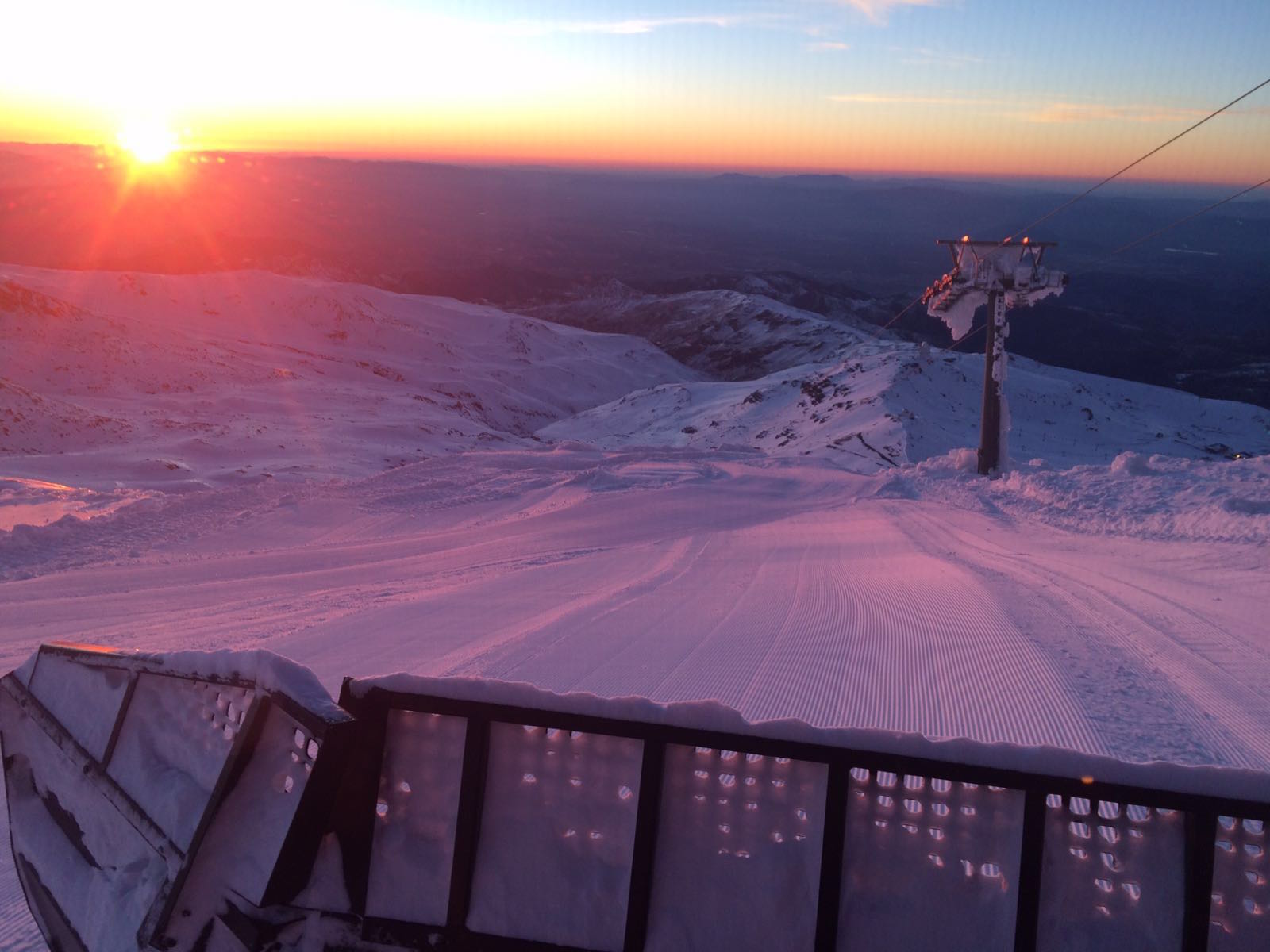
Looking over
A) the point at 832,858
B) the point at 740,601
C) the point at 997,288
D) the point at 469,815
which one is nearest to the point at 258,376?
the point at 997,288

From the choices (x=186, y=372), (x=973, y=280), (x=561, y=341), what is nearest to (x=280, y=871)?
(x=973, y=280)

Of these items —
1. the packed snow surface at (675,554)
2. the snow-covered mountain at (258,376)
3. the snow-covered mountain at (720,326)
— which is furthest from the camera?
the snow-covered mountain at (720,326)

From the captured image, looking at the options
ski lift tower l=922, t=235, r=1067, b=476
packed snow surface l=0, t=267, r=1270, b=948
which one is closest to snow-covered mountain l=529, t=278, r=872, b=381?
packed snow surface l=0, t=267, r=1270, b=948

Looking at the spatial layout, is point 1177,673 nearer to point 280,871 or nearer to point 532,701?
point 532,701

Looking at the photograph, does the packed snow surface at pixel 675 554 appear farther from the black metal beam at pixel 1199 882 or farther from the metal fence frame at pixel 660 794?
the black metal beam at pixel 1199 882

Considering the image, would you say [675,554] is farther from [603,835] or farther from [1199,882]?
[1199,882]

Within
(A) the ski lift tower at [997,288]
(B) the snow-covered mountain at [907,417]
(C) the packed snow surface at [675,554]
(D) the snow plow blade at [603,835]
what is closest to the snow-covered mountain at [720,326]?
(B) the snow-covered mountain at [907,417]

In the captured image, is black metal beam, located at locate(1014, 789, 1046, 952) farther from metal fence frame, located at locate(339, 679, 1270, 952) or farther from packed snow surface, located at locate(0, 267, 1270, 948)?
packed snow surface, located at locate(0, 267, 1270, 948)
